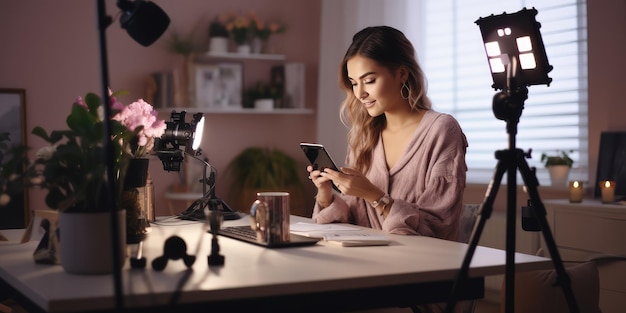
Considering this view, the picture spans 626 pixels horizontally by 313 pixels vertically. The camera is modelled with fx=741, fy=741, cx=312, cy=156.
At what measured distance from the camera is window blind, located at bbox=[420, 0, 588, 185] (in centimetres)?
397

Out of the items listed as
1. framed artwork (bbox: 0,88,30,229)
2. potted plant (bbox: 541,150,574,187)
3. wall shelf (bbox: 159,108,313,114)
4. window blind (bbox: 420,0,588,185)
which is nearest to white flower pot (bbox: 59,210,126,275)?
window blind (bbox: 420,0,588,185)

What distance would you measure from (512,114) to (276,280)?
27.0 inches

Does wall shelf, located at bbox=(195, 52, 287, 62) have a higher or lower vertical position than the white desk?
higher

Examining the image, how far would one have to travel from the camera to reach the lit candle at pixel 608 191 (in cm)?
343

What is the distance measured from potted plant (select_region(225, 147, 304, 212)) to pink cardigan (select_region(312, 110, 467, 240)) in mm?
2235

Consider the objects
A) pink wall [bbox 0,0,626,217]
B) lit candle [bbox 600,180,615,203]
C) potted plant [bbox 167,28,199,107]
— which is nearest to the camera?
lit candle [bbox 600,180,615,203]

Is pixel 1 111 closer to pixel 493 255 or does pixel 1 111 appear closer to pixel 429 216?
pixel 429 216

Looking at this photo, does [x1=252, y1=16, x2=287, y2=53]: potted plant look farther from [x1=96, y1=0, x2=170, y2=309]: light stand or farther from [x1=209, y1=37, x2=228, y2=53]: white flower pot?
[x1=96, y1=0, x2=170, y2=309]: light stand

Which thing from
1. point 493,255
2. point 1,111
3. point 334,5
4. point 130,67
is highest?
point 334,5

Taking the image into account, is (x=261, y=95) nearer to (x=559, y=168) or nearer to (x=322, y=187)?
(x=559, y=168)

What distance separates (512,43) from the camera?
6.88 feet

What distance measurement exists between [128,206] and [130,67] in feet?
9.63

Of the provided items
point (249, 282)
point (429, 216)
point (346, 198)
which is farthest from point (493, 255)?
point (346, 198)

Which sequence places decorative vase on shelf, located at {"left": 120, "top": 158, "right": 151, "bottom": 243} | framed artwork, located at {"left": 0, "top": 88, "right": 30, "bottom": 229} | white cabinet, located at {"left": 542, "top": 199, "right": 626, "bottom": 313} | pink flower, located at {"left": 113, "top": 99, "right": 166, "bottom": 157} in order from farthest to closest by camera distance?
1. framed artwork, located at {"left": 0, "top": 88, "right": 30, "bottom": 229}
2. white cabinet, located at {"left": 542, "top": 199, "right": 626, "bottom": 313}
3. decorative vase on shelf, located at {"left": 120, "top": 158, "right": 151, "bottom": 243}
4. pink flower, located at {"left": 113, "top": 99, "right": 166, "bottom": 157}
